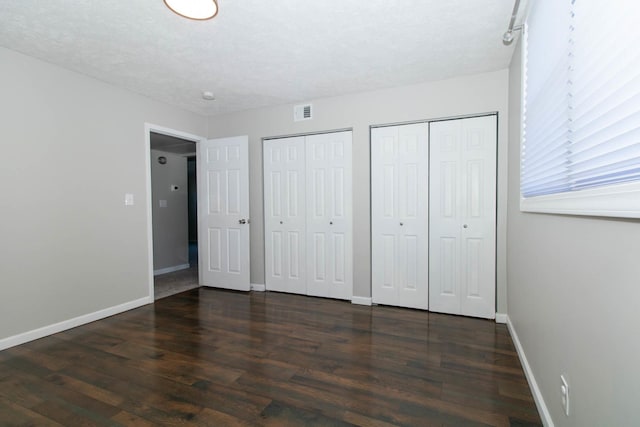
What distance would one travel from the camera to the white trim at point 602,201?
782 mm

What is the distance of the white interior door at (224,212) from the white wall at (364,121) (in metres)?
0.14

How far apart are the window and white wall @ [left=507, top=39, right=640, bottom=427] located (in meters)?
0.11

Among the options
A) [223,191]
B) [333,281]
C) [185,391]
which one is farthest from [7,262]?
[333,281]

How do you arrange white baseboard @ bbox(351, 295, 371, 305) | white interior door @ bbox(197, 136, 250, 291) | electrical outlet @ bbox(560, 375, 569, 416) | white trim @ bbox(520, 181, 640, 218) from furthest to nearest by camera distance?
white interior door @ bbox(197, 136, 250, 291), white baseboard @ bbox(351, 295, 371, 305), electrical outlet @ bbox(560, 375, 569, 416), white trim @ bbox(520, 181, 640, 218)

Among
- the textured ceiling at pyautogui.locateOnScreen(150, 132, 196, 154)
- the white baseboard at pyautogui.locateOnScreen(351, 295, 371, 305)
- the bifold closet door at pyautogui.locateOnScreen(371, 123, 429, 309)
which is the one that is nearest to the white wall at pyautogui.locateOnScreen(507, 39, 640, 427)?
the bifold closet door at pyautogui.locateOnScreen(371, 123, 429, 309)

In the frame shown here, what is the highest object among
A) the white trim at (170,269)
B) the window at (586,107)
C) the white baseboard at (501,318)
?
the window at (586,107)

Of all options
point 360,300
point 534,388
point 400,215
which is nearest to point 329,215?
point 400,215

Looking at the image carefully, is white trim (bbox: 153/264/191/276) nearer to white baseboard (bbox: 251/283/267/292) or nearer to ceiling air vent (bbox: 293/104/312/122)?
white baseboard (bbox: 251/283/267/292)

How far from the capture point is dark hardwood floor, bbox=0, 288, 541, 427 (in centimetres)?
169

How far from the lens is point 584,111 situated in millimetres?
1121

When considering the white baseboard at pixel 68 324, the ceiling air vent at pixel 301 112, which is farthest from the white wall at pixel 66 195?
the ceiling air vent at pixel 301 112

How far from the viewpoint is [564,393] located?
1.33 m

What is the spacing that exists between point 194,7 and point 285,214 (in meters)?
2.66

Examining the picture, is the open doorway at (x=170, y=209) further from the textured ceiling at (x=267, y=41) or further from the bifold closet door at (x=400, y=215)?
the bifold closet door at (x=400, y=215)
